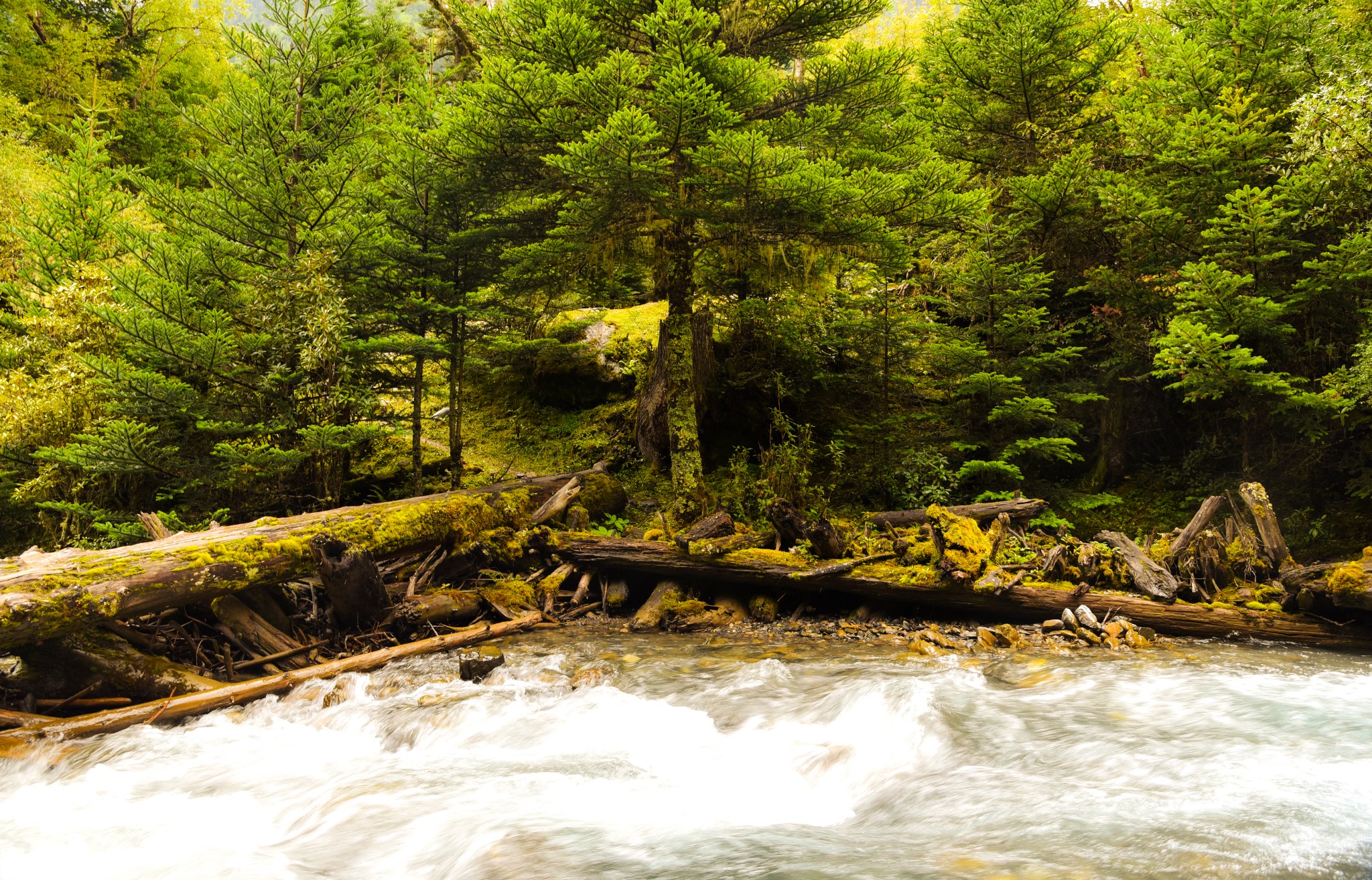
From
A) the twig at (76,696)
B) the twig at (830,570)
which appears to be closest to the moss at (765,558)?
the twig at (830,570)

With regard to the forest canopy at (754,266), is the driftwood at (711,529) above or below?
below

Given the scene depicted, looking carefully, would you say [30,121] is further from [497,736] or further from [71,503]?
[497,736]

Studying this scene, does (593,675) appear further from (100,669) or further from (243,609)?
(100,669)

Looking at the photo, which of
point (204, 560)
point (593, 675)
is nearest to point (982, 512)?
point (593, 675)

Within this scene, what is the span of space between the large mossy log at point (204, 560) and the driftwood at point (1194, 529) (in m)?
7.84

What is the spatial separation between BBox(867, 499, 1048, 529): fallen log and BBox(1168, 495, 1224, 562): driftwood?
Result: 186 cm

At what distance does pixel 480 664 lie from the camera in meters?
6.39

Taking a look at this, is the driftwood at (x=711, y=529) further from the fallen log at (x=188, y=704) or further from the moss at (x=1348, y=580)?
the moss at (x=1348, y=580)

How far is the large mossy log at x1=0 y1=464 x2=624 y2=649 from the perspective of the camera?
494 cm

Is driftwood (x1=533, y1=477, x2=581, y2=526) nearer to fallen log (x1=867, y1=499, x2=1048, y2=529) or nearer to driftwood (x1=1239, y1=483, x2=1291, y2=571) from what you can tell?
fallen log (x1=867, y1=499, x2=1048, y2=529)

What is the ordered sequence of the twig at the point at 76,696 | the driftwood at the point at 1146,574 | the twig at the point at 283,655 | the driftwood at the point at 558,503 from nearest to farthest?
the twig at the point at 76,696
the twig at the point at 283,655
the driftwood at the point at 1146,574
the driftwood at the point at 558,503

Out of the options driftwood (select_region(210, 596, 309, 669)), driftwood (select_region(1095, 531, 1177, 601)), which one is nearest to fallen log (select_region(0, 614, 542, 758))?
driftwood (select_region(210, 596, 309, 669))

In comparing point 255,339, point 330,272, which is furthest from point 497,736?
point 330,272

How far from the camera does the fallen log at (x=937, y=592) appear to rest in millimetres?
6742
